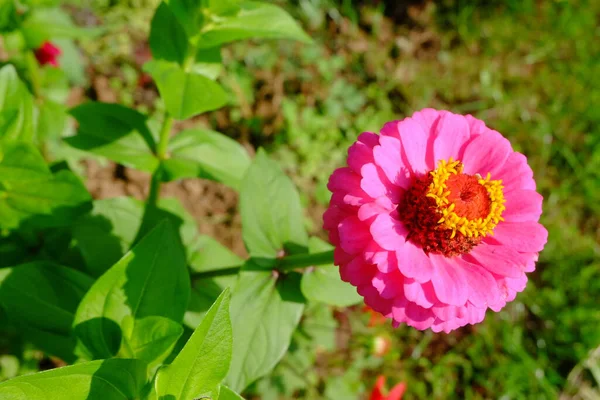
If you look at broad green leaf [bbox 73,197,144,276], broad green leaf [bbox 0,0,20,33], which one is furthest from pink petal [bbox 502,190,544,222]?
broad green leaf [bbox 0,0,20,33]

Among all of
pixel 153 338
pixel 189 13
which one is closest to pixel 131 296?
pixel 153 338

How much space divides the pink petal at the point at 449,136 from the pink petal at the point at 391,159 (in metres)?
0.09

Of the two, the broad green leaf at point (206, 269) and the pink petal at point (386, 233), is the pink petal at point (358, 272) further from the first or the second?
the broad green leaf at point (206, 269)

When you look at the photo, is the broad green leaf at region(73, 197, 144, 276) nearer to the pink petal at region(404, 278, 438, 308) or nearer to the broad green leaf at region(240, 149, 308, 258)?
the broad green leaf at region(240, 149, 308, 258)

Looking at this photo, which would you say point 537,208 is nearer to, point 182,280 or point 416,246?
point 416,246

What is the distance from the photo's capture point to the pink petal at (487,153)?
1.22 metres

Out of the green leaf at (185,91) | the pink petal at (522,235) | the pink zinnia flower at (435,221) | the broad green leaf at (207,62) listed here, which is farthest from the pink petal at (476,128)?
the broad green leaf at (207,62)

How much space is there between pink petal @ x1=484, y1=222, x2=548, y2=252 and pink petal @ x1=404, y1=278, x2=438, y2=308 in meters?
0.26

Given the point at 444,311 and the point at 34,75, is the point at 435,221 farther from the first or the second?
the point at 34,75

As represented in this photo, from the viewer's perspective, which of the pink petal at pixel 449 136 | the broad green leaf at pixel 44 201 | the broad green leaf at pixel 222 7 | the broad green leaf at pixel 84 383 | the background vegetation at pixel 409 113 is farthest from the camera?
the background vegetation at pixel 409 113

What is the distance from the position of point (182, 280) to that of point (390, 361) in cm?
166

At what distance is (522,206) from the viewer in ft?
4.00

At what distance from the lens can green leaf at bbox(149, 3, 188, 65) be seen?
59.7 inches

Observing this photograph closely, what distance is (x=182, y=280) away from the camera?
1.23 metres
